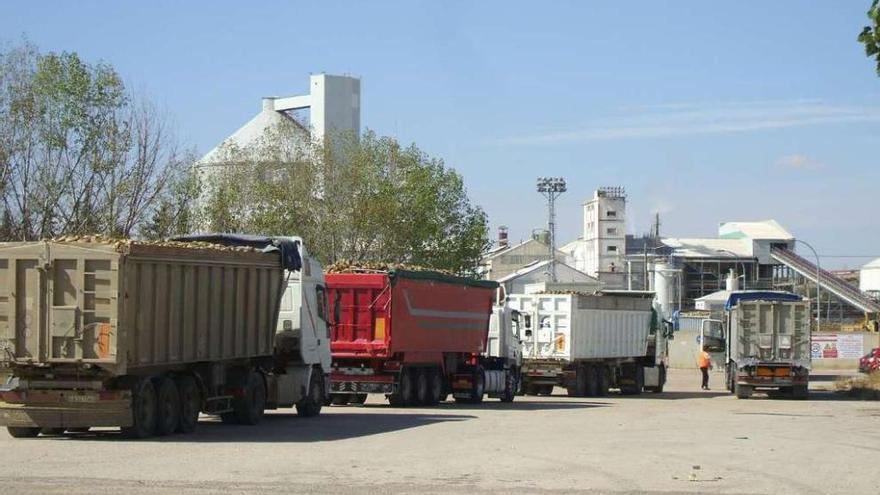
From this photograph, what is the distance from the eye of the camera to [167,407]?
20547mm

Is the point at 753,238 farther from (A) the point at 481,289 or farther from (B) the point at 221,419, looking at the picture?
(B) the point at 221,419

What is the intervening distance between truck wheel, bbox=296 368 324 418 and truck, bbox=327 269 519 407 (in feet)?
4.86

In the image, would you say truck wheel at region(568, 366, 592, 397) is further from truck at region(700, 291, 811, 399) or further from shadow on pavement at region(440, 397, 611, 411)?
truck at region(700, 291, 811, 399)

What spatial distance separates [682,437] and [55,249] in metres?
10.6

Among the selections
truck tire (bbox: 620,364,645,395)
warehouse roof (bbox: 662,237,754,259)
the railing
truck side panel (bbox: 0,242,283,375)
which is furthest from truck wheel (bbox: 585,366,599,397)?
warehouse roof (bbox: 662,237,754,259)

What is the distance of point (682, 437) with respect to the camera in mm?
22250

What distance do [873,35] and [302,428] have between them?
11.8m

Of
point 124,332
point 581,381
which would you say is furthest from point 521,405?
point 124,332

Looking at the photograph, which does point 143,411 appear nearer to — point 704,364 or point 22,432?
point 22,432

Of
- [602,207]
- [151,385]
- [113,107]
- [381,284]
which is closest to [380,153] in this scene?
[113,107]

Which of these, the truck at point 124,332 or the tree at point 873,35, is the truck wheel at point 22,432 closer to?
the truck at point 124,332

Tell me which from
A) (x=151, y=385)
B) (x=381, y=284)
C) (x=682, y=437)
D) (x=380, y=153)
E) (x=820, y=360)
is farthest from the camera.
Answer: (x=820, y=360)

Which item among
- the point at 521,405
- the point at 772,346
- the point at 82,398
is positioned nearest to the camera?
the point at 82,398

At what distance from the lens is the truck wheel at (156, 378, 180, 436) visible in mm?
20328
